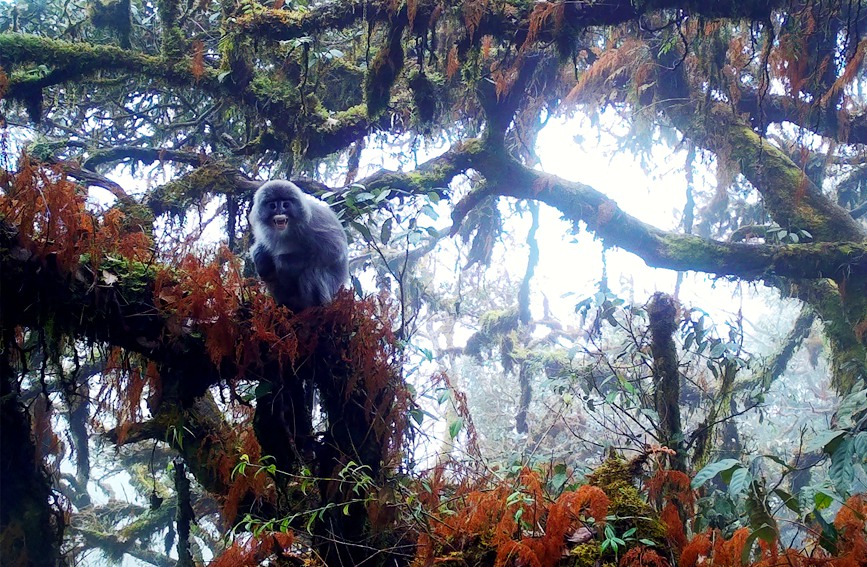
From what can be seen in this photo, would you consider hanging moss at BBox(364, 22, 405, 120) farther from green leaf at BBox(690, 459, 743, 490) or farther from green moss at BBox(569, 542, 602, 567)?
green moss at BBox(569, 542, 602, 567)

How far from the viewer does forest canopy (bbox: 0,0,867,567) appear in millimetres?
3172

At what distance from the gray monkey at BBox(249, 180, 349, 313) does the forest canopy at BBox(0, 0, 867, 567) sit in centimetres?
24

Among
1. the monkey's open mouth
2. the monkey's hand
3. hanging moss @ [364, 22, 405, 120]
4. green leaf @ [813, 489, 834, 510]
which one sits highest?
hanging moss @ [364, 22, 405, 120]

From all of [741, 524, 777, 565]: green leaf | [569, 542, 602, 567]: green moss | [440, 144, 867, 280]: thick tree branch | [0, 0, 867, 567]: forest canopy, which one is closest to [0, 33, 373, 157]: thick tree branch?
[0, 0, 867, 567]: forest canopy

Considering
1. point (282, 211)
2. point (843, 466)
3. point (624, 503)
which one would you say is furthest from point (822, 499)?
point (282, 211)

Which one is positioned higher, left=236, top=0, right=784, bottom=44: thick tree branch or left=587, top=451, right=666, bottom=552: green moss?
left=236, top=0, right=784, bottom=44: thick tree branch

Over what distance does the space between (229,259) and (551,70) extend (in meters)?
4.90

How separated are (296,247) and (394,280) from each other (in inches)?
64.3

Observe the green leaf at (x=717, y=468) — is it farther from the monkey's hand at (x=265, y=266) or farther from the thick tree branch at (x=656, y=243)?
the thick tree branch at (x=656, y=243)

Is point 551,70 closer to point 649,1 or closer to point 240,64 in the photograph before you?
point 649,1

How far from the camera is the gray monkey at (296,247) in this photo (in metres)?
4.48

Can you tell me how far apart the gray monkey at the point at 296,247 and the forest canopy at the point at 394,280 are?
24 centimetres

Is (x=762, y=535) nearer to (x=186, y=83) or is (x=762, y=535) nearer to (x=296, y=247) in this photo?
(x=296, y=247)

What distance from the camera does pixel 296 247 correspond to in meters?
4.68
